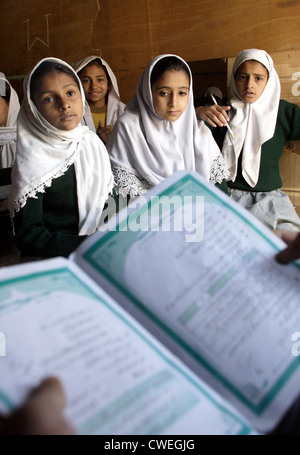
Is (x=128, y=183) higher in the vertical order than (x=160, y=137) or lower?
lower

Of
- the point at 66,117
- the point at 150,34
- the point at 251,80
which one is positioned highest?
the point at 150,34

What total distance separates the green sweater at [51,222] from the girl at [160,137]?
269 mm

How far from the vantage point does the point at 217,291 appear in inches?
20.7

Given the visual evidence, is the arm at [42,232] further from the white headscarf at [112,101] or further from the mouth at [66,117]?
the white headscarf at [112,101]

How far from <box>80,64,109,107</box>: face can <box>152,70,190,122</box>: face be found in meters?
0.91

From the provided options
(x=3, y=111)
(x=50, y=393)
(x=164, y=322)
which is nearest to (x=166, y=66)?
(x=3, y=111)

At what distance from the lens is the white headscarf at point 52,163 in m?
1.26

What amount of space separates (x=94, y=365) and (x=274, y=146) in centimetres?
180

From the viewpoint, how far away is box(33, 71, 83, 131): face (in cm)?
130

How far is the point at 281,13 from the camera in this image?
196 centimetres

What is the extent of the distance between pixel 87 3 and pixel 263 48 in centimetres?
142

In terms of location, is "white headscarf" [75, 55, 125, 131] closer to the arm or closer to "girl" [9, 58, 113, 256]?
"girl" [9, 58, 113, 256]

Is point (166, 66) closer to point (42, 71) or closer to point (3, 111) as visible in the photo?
point (42, 71)

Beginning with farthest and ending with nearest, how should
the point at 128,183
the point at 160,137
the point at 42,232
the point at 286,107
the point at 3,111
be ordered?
the point at 3,111
the point at 286,107
the point at 160,137
the point at 128,183
the point at 42,232
